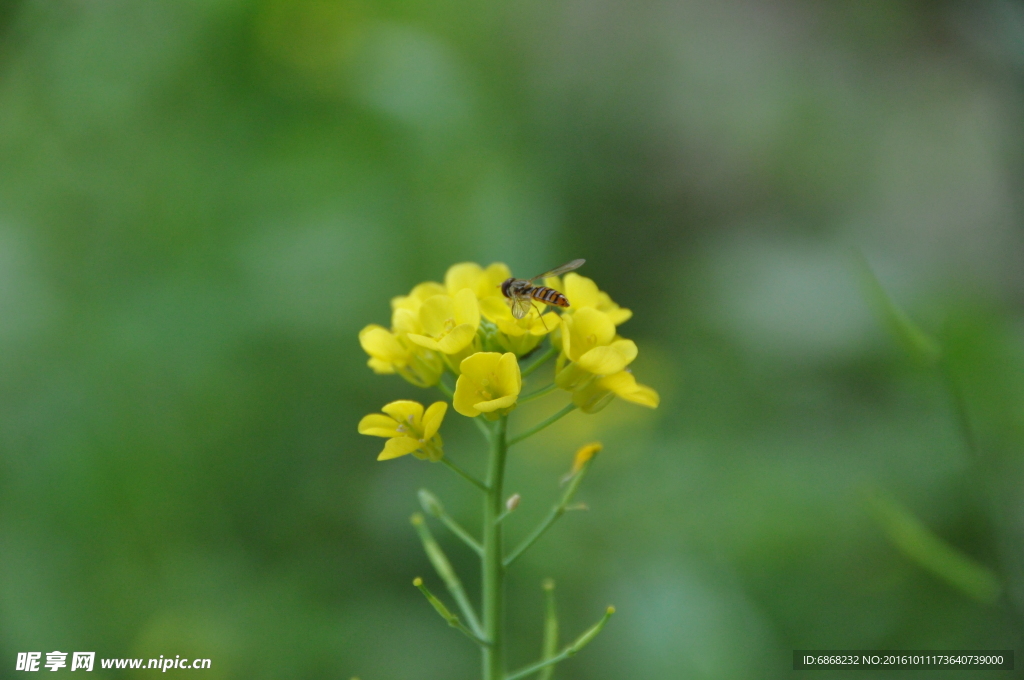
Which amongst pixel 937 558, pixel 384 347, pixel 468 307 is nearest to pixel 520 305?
pixel 468 307

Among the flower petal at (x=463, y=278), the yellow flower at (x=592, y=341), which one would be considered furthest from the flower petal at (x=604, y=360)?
the flower petal at (x=463, y=278)

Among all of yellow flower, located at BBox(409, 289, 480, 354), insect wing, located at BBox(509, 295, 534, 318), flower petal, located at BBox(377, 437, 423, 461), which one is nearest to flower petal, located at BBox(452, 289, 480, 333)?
yellow flower, located at BBox(409, 289, 480, 354)

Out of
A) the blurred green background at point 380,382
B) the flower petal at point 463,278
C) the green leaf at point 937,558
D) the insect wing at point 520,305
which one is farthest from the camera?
the blurred green background at point 380,382

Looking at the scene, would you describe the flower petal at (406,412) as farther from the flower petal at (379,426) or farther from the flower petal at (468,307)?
the flower petal at (468,307)

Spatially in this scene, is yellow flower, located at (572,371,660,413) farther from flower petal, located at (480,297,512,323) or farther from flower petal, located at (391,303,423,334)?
flower petal, located at (391,303,423,334)

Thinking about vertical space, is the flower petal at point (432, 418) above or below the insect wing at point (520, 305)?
below

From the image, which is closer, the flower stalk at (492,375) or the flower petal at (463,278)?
the flower stalk at (492,375)
